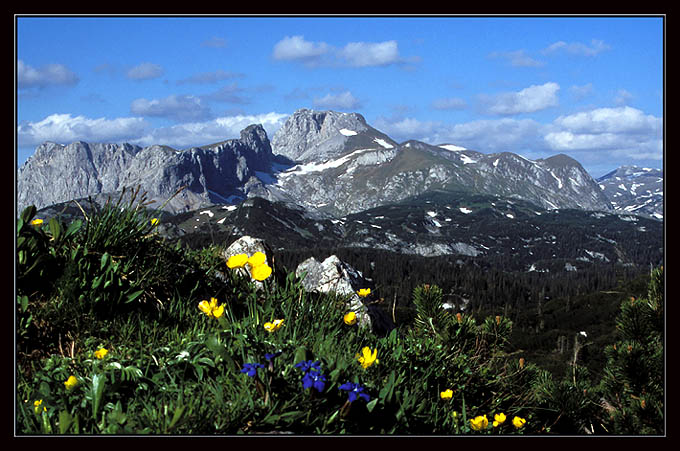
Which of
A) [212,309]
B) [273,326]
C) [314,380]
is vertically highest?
[212,309]

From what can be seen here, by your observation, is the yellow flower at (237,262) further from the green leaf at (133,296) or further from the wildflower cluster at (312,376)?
the green leaf at (133,296)

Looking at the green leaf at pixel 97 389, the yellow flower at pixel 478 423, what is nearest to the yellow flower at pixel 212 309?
the green leaf at pixel 97 389

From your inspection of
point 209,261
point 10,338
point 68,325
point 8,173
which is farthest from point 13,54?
→ point 209,261

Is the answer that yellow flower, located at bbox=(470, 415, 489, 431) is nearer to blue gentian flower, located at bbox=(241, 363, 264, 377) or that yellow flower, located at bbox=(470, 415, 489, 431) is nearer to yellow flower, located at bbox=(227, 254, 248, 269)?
blue gentian flower, located at bbox=(241, 363, 264, 377)

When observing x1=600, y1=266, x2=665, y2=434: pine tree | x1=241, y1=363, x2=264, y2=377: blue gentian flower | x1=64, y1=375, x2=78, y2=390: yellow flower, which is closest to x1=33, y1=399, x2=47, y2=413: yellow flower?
x1=64, y1=375, x2=78, y2=390: yellow flower

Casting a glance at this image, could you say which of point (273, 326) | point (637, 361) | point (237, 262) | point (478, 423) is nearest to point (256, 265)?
point (237, 262)

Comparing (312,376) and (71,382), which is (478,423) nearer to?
(312,376)

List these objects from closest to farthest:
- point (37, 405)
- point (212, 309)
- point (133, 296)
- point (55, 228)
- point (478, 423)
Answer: point (37, 405), point (478, 423), point (212, 309), point (133, 296), point (55, 228)
